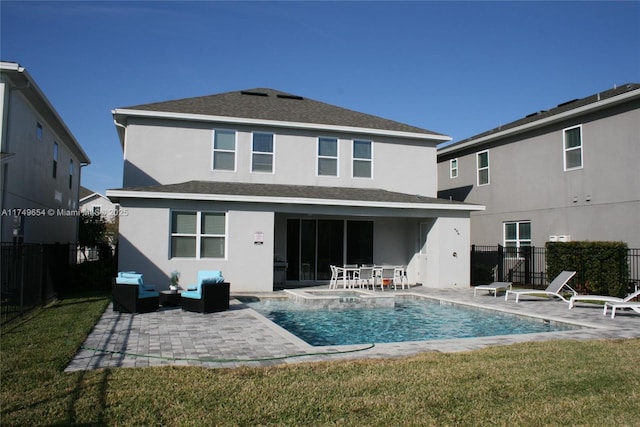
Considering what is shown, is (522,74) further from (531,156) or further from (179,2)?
(179,2)

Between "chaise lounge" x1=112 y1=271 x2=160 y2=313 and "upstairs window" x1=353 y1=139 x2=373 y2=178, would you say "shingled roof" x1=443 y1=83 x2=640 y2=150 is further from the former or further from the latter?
"chaise lounge" x1=112 y1=271 x2=160 y2=313

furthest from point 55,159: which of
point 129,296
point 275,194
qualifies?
point 129,296

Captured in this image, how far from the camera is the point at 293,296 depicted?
1526 cm

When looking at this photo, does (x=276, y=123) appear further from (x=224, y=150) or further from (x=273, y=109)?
(x=224, y=150)

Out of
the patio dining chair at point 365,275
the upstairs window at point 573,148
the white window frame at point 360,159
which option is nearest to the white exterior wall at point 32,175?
the patio dining chair at point 365,275

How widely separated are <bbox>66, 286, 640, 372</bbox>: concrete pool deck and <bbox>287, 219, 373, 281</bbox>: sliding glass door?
23.2ft

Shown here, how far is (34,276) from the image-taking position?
39.2 ft

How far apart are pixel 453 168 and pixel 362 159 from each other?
26.9 feet

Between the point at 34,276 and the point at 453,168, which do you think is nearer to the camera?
the point at 34,276

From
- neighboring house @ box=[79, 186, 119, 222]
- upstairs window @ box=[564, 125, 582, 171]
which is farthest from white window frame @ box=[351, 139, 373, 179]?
neighboring house @ box=[79, 186, 119, 222]

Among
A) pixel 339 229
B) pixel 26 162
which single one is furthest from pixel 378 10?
pixel 26 162

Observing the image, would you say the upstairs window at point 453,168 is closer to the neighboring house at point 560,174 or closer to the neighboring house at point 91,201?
the neighboring house at point 560,174

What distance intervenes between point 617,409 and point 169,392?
187 inches

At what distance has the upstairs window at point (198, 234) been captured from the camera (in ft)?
53.0
